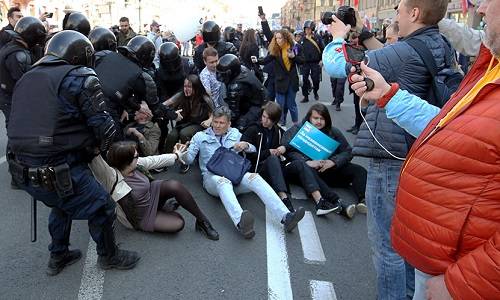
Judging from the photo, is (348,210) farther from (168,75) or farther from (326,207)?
(168,75)

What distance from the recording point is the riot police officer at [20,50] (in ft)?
14.9

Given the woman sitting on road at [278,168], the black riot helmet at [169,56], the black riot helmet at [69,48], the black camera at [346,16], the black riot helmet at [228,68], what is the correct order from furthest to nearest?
the black riot helmet at [169,56] → the black riot helmet at [228,68] → the woman sitting on road at [278,168] → the black riot helmet at [69,48] → the black camera at [346,16]

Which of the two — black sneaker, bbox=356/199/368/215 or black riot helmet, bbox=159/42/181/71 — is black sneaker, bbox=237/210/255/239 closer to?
black sneaker, bbox=356/199/368/215

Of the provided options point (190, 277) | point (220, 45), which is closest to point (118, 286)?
point (190, 277)

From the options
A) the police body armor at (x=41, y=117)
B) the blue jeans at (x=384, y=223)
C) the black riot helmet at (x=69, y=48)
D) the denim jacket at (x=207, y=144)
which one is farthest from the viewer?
the denim jacket at (x=207, y=144)

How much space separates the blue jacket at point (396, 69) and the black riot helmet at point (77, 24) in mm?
4260

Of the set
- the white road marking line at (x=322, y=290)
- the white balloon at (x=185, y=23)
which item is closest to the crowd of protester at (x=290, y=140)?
the white road marking line at (x=322, y=290)

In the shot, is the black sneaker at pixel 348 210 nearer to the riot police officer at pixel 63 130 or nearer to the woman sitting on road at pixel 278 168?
the woman sitting on road at pixel 278 168

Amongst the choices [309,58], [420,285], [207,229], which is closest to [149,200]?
[207,229]

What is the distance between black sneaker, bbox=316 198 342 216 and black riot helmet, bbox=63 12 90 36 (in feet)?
12.3

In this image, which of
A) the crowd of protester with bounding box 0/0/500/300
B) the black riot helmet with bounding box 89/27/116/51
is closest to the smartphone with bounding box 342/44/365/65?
the crowd of protester with bounding box 0/0/500/300

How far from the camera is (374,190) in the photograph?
7.50 ft

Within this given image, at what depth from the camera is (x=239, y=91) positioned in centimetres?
529

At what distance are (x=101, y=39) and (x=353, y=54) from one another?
12.2 feet
